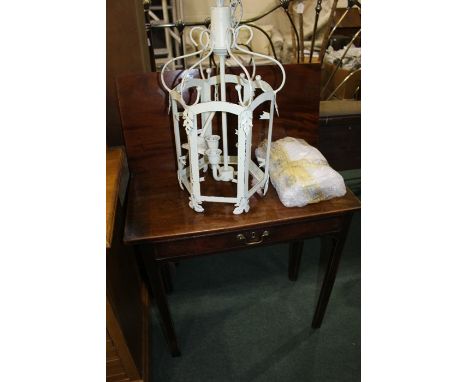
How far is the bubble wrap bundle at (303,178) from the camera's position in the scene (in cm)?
91

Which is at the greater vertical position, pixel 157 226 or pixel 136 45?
pixel 136 45

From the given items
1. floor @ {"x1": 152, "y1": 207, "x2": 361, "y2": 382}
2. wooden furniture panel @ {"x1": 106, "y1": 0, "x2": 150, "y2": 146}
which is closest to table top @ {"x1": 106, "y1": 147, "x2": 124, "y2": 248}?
wooden furniture panel @ {"x1": 106, "y1": 0, "x2": 150, "y2": 146}

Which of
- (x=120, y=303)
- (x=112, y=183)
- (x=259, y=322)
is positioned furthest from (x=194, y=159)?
(x=259, y=322)

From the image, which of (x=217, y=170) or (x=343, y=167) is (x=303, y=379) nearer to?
(x=217, y=170)

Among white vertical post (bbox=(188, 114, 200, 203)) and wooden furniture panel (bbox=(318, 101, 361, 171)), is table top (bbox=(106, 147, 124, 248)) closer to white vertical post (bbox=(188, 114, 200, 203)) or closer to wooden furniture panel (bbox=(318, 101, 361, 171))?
white vertical post (bbox=(188, 114, 200, 203))

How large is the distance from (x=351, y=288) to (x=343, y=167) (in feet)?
1.87

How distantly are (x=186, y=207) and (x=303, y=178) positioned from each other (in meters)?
0.34

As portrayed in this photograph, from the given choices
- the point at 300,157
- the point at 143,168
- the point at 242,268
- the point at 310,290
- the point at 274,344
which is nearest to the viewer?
the point at 300,157

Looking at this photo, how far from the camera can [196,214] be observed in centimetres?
91

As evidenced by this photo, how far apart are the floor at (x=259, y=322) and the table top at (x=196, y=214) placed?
644 mm

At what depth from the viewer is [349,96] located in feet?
7.13

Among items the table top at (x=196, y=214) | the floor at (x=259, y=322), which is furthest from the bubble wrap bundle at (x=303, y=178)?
the floor at (x=259, y=322)

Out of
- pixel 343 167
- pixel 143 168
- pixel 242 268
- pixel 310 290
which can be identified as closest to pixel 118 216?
pixel 143 168

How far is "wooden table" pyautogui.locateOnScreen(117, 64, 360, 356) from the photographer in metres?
0.88
